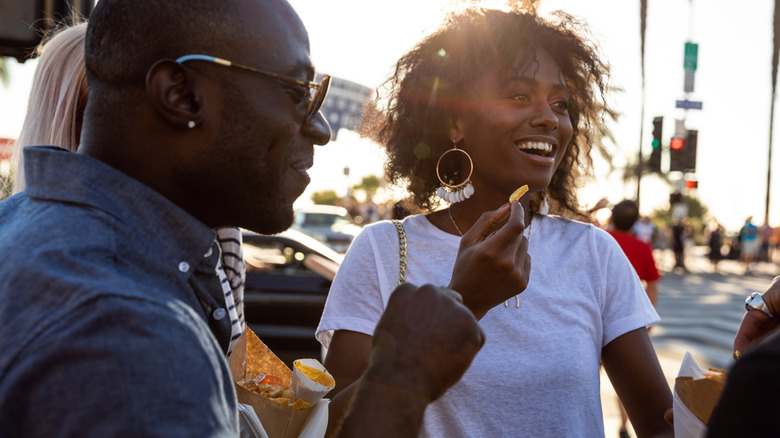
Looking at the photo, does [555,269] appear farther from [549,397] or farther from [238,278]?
[238,278]

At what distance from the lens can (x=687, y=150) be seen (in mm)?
16500

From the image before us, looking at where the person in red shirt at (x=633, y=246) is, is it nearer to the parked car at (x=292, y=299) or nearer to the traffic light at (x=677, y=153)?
the parked car at (x=292, y=299)

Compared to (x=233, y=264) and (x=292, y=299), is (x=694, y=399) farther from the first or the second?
(x=292, y=299)

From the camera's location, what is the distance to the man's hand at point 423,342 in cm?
113

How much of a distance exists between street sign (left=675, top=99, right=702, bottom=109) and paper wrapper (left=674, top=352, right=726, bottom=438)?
46.8 feet

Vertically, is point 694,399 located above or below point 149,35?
below

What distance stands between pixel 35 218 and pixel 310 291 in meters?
5.65

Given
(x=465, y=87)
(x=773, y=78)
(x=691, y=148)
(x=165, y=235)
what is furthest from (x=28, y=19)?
(x=773, y=78)

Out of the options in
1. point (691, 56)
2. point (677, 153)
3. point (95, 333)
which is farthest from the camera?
point (677, 153)

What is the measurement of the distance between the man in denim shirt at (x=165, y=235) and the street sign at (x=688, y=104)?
14.7 meters

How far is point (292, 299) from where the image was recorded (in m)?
6.58

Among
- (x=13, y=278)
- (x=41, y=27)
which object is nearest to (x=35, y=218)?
(x=13, y=278)

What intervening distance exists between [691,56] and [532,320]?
49.7 ft

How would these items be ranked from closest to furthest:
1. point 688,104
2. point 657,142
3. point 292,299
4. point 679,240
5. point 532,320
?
1. point 532,320
2. point 292,299
3. point 688,104
4. point 657,142
5. point 679,240
